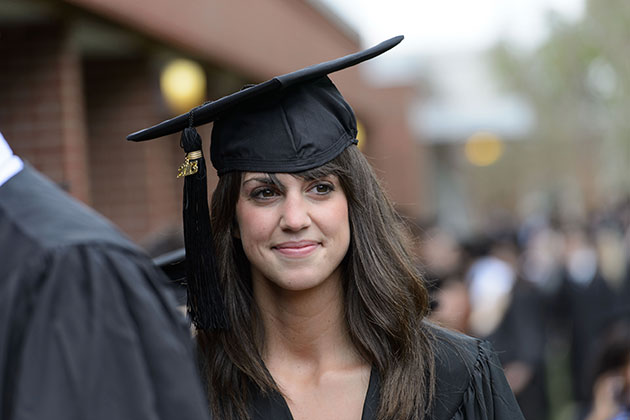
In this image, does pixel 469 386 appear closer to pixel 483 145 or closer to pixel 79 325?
pixel 79 325

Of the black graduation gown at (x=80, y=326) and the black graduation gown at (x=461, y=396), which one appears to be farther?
the black graduation gown at (x=461, y=396)

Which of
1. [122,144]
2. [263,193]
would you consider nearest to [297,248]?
[263,193]

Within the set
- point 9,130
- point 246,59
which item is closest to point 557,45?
point 246,59

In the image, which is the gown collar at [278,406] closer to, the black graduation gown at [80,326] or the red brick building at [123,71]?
the red brick building at [123,71]

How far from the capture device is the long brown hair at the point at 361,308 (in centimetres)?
268

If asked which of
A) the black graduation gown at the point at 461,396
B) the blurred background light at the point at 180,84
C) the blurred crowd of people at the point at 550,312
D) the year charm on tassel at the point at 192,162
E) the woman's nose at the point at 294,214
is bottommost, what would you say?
the blurred crowd of people at the point at 550,312

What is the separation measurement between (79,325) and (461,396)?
1396mm

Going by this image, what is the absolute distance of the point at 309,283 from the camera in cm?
266

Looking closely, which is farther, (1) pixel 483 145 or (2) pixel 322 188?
(1) pixel 483 145

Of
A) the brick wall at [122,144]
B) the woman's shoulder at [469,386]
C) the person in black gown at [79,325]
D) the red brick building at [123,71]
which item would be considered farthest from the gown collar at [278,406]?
the brick wall at [122,144]

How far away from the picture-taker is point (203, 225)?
2678 mm

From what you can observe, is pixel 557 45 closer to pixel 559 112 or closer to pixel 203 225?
pixel 559 112

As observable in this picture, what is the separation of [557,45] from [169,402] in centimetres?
3111

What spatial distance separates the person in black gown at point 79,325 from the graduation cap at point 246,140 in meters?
1.02
